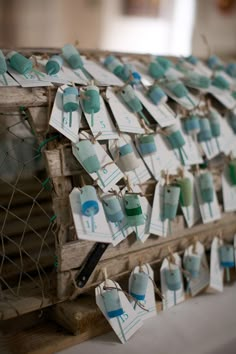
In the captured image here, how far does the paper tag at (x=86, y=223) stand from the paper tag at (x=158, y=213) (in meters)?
0.14

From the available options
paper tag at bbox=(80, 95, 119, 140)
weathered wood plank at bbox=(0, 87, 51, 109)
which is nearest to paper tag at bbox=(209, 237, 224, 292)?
paper tag at bbox=(80, 95, 119, 140)

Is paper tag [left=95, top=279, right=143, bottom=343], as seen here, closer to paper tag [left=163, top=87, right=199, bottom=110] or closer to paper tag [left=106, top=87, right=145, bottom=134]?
paper tag [left=106, top=87, right=145, bottom=134]

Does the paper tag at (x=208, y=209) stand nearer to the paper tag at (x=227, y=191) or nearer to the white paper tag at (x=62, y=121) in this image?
the paper tag at (x=227, y=191)

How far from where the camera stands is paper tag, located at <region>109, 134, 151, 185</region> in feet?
2.92

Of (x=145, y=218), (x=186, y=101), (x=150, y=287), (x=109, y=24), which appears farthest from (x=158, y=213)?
(x=109, y=24)

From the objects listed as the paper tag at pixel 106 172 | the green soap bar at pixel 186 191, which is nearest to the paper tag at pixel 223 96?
the green soap bar at pixel 186 191

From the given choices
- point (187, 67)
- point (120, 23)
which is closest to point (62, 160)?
point (187, 67)

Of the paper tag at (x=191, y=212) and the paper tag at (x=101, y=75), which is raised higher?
the paper tag at (x=101, y=75)

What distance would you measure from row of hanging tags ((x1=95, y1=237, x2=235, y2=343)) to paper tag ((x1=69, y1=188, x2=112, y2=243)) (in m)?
0.09

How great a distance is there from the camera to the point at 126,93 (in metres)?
0.93

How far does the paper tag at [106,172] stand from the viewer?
85 cm

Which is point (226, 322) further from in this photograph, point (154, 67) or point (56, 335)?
point (154, 67)

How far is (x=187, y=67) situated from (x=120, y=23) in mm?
2379

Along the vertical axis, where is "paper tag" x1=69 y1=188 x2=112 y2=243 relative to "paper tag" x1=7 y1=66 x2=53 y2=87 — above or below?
below
